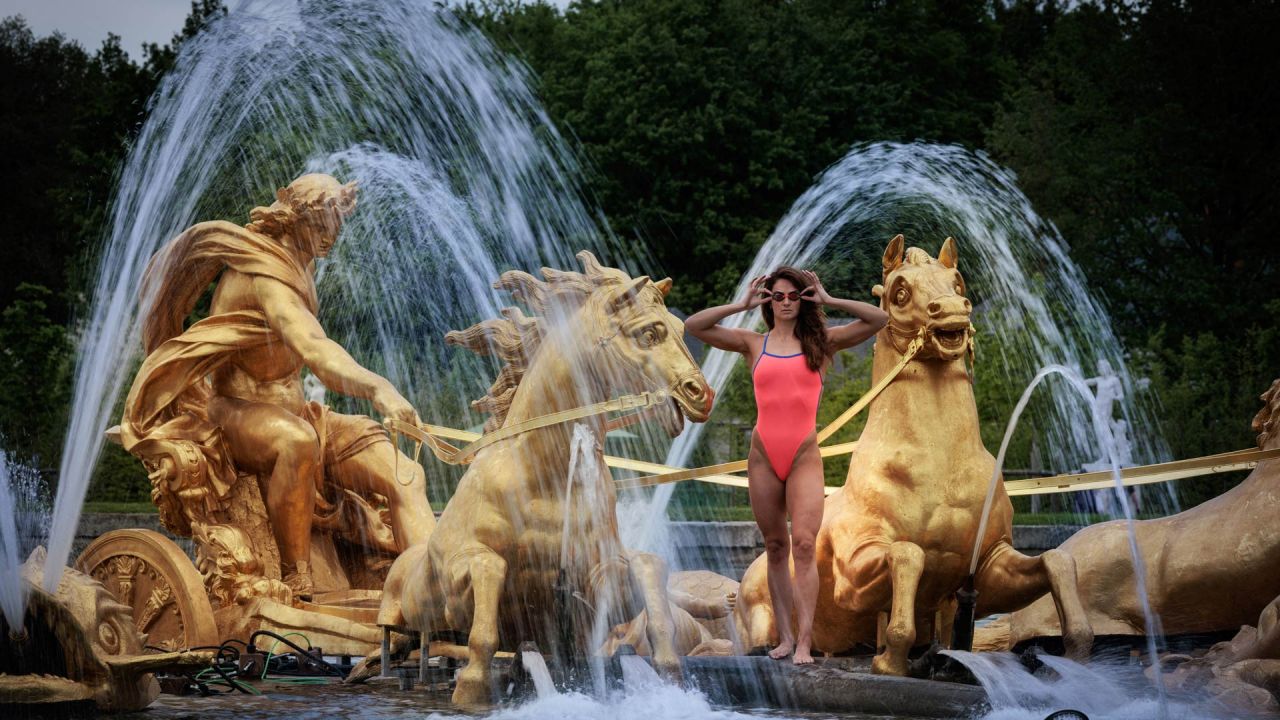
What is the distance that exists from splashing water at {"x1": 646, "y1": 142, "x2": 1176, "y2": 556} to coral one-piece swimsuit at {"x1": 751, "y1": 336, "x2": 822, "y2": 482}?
5886mm

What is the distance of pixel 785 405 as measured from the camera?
5.69m

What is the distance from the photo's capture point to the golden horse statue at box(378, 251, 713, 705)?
5426 mm

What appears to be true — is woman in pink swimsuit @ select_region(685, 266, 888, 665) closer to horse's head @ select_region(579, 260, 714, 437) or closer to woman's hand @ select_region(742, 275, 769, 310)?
Answer: woman's hand @ select_region(742, 275, 769, 310)

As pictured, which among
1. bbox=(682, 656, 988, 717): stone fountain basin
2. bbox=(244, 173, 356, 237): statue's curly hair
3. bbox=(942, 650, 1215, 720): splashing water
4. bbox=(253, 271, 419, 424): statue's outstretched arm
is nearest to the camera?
bbox=(942, 650, 1215, 720): splashing water

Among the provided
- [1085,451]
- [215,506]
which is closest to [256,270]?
[215,506]

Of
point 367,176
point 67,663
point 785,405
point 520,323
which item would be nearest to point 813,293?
point 785,405

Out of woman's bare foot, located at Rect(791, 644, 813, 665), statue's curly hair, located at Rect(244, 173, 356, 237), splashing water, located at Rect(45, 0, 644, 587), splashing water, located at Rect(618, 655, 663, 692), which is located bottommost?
woman's bare foot, located at Rect(791, 644, 813, 665)

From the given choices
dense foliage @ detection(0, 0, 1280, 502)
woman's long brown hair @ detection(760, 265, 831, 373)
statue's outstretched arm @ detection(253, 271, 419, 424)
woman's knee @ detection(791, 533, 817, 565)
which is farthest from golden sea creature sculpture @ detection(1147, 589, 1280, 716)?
dense foliage @ detection(0, 0, 1280, 502)

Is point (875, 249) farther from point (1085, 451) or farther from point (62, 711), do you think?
point (62, 711)

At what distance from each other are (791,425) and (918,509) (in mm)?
721

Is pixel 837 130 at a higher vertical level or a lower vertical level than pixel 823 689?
higher

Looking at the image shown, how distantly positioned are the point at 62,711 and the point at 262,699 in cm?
86

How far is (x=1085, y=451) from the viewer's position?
2314 centimetres

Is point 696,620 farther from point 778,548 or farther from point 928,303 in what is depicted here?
point 928,303
